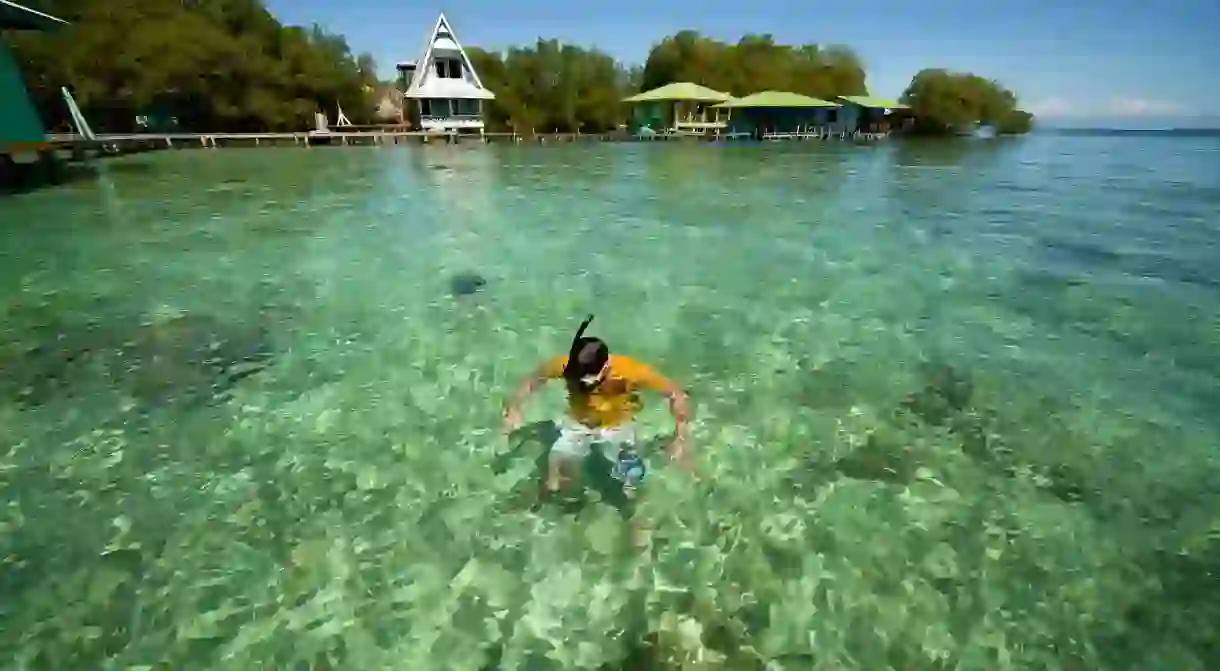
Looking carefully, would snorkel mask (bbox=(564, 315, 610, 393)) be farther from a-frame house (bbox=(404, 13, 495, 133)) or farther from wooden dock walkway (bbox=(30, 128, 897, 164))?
a-frame house (bbox=(404, 13, 495, 133))

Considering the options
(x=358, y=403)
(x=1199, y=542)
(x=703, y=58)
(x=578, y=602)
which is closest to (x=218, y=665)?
(x=578, y=602)

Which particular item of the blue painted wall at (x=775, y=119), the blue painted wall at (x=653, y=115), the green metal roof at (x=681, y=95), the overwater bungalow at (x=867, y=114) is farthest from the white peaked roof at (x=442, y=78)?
the overwater bungalow at (x=867, y=114)

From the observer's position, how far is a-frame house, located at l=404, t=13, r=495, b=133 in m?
48.8

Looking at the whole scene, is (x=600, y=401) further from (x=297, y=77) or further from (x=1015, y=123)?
(x=1015, y=123)

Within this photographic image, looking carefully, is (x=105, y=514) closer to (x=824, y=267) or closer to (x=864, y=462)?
(x=864, y=462)

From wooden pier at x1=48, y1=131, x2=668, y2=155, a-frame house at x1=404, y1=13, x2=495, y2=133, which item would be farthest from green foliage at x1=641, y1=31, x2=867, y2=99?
a-frame house at x1=404, y1=13, x2=495, y2=133

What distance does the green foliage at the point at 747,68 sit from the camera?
230 ft

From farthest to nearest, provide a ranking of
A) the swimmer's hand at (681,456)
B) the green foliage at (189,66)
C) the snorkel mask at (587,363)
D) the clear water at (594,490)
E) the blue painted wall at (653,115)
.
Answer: the blue painted wall at (653,115)
the green foliage at (189,66)
the swimmer's hand at (681,456)
the snorkel mask at (587,363)
the clear water at (594,490)

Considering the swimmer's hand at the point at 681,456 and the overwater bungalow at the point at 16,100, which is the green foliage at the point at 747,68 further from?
the swimmer's hand at the point at 681,456

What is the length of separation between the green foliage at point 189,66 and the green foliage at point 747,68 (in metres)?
33.0

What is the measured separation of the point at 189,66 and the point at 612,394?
162 feet

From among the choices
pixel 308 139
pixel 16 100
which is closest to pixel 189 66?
pixel 308 139

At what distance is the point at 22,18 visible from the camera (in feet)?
70.2

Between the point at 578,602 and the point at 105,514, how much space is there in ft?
13.3
